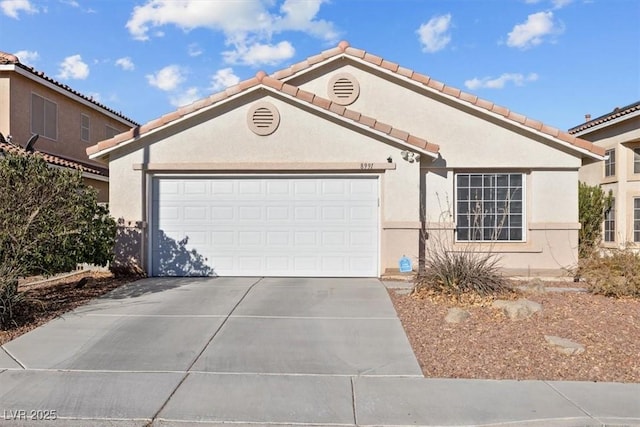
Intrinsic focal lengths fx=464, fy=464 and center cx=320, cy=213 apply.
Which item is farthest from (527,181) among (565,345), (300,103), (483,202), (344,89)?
(565,345)

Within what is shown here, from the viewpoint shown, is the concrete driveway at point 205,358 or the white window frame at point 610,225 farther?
the white window frame at point 610,225

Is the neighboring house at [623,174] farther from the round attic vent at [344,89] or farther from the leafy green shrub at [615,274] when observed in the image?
the round attic vent at [344,89]

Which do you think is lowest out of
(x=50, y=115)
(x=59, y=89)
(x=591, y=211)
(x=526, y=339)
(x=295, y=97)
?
(x=526, y=339)

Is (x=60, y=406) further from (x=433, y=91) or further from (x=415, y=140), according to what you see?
(x=433, y=91)

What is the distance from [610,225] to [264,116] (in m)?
14.1

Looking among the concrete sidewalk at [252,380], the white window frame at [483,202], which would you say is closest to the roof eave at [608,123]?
the white window frame at [483,202]

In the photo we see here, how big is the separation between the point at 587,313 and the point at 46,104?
17641 millimetres

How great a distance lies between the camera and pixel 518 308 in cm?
719

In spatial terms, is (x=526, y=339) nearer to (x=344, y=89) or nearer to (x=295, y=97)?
(x=295, y=97)

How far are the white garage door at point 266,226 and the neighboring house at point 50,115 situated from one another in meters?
6.28

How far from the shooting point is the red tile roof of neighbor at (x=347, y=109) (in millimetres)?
10422

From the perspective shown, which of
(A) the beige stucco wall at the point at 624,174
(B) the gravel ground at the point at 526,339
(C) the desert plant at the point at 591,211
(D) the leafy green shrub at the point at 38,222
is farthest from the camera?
(A) the beige stucco wall at the point at 624,174

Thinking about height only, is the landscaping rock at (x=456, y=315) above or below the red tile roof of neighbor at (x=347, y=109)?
below

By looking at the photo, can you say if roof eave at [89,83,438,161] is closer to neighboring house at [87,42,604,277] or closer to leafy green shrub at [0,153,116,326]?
neighboring house at [87,42,604,277]
